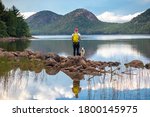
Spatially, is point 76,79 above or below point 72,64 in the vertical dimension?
below

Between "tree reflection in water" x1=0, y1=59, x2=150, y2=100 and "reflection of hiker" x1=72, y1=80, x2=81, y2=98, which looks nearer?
"tree reflection in water" x1=0, y1=59, x2=150, y2=100

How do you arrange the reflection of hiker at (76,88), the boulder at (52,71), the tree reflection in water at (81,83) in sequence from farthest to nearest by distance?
the boulder at (52,71) → the reflection of hiker at (76,88) → the tree reflection in water at (81,83)

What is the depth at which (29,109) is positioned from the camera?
10234 millimetres

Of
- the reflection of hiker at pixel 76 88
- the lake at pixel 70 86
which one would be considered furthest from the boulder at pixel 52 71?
the reflection of hiker at pixel 76 88

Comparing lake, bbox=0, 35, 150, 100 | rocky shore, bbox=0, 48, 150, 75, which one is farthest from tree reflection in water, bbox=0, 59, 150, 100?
rocky shore, bbox=0, 48, 150, 75

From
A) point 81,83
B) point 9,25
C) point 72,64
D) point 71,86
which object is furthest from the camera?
point 9,25

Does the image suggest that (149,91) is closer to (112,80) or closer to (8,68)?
(112,80)

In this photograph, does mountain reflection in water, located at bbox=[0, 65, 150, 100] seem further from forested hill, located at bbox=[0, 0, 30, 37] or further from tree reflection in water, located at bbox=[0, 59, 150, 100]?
forested hill, located at bbox=[0, 0, 30, 37]

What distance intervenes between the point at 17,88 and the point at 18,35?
322 feet

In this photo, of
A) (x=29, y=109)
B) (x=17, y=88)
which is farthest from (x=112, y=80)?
(x=29, y=109)

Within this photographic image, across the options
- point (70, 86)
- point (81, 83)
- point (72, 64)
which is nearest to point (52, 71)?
point (72, 64)

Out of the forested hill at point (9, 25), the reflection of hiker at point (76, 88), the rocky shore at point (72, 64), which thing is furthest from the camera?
the forested hill at point (9, 25)

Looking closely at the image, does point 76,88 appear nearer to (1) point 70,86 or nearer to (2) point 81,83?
(1) point 70,86

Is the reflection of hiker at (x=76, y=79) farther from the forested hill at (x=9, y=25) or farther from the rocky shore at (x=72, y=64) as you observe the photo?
the forested hill at (x=9, y=25)
